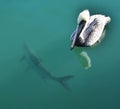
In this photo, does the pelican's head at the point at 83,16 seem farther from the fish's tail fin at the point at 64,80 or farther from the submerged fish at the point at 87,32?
the fish's tail fin at the point at 64,80

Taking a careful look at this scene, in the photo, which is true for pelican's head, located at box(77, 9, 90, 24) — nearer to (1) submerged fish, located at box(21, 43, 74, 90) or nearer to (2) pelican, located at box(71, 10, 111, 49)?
(2) pelican, located at box(71, 10, 111, 49)

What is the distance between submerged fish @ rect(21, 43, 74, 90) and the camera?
34.8 feet

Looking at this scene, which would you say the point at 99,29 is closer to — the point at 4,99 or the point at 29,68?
the point at 29,68

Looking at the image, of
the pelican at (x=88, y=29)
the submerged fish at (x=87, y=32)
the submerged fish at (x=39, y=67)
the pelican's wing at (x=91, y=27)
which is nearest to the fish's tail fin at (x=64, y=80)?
the submerged fish at (x=39, y=67)

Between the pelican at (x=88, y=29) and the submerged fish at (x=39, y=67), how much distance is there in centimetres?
67

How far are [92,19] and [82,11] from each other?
15.3 inches

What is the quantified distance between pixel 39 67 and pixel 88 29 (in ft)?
3.91

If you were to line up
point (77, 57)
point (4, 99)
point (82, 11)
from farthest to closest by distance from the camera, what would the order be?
point (82, 11)
point (77, 57)
point (4, 99)

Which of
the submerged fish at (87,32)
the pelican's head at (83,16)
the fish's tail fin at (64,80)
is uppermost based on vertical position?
the pelican's head at (83,16)

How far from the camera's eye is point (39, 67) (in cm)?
1096

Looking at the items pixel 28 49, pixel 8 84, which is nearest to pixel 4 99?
pixel 8 84

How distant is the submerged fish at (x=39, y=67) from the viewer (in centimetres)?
1059

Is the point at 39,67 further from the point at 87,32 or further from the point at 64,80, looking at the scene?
the point at 87,32

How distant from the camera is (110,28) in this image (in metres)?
11.7
